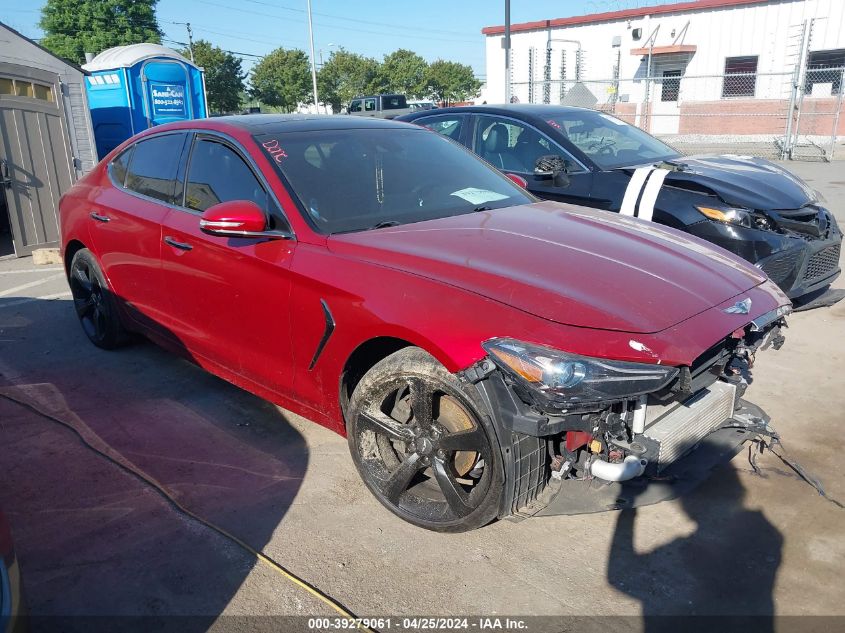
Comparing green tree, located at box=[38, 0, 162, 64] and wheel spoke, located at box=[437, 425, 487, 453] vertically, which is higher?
green tree, located at box=[38, 0, 162, 64]

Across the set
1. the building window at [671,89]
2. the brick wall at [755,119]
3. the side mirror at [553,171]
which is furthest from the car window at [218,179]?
the building window at [671,89]

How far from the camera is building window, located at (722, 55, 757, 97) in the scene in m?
26.6

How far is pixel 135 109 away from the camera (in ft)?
49.1

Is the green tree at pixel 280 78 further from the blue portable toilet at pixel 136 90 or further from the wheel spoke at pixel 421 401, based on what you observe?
the wheel spoke at pixel 421 401

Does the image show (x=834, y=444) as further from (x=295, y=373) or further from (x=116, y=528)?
(x=116, y=528)

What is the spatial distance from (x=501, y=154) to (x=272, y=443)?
3.71m

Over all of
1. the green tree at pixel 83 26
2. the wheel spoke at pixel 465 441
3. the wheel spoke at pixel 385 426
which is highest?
the green tree at pixel 83 26

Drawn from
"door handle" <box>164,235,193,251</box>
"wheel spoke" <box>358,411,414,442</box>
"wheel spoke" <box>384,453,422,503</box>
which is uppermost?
"door handle" <box>164,235,193,251</box>

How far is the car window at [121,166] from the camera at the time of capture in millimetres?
4809

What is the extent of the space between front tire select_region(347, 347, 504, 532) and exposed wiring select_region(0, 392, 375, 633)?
514 millimetres

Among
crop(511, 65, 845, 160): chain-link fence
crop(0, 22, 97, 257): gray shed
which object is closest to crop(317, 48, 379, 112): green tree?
crop(511, 65, 845, 160): chain-link fence

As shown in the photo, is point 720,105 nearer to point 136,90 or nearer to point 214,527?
point 136,90

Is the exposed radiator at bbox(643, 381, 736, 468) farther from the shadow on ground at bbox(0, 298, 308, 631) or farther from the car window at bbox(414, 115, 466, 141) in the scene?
the car window at bbox(414, 115, 466, 141)

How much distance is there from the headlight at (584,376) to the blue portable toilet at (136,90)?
14.2 m
